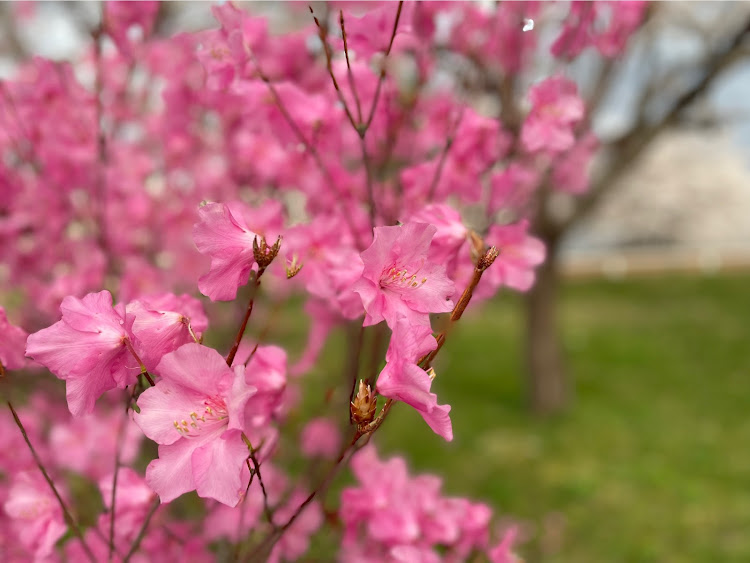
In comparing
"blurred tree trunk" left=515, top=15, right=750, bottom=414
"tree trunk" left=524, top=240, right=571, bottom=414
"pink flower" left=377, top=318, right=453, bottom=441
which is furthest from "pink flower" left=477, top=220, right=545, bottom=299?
"tree trunk" left=524, top=240, right=571, bottom=414

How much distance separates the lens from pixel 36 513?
1181 millimetres

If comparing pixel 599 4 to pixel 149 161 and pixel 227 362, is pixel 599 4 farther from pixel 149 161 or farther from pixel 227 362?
pixel 149 161

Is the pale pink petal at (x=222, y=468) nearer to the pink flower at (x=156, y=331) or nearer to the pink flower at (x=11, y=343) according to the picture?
the pink flower at (x=156, y=331)

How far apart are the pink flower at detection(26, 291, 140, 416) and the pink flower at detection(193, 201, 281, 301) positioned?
4.8 inches

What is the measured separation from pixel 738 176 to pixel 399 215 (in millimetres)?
26211

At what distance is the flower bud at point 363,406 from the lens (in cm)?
77

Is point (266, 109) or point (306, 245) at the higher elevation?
point (266, 109)

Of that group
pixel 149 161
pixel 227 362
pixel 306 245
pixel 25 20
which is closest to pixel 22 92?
pixel 149 161

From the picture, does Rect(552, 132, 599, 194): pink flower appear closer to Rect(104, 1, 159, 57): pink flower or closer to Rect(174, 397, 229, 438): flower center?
Rect(104, 1, 159, 57): pink flower

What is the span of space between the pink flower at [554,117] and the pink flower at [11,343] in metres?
1.05

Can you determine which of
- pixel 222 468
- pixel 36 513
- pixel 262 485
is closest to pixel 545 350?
pixel 36 513

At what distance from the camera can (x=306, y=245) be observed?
1.38m

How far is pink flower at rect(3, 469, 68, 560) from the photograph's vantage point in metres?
1.16

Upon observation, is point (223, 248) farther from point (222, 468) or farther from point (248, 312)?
point (222, 468)
